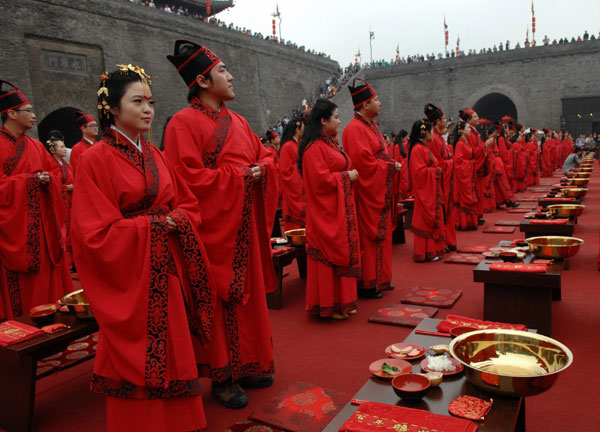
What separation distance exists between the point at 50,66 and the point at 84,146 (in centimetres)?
1228

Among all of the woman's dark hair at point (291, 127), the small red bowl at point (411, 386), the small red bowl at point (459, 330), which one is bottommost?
the small red bowl at point (411, 386)

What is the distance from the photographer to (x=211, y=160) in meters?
2.66

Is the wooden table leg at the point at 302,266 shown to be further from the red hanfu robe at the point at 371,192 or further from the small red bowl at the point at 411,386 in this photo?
the small red bowl at the point at 411,386

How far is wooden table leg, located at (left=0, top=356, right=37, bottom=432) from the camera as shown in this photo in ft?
8.18

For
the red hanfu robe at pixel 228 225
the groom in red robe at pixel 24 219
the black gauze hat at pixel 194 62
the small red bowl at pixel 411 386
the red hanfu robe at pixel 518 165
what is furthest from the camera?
the red hanfu robe at pixel 518 165

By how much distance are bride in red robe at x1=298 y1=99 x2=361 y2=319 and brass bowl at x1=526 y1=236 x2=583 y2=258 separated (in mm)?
1430

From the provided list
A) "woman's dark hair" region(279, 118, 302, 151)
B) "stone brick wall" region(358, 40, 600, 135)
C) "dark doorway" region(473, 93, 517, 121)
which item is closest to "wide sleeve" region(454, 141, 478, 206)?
"woman's dark hair" region(279, 118, 302, 151)

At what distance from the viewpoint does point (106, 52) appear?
17797mm

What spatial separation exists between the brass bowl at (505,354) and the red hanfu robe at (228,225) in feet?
4.04

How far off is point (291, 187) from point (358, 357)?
363cm

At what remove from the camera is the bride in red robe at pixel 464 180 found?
24.7 feet

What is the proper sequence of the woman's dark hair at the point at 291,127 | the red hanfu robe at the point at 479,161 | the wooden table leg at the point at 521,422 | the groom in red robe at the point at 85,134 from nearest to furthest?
1. the wooden table leg at the point at 521,422
2. the groom in red robe at the point at 85,134
3. the woman's dark hair at the point at 291,127
4. the red hanfu robe at the point at 479,161

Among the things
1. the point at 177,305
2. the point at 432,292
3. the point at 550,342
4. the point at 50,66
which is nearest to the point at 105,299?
the point at 177,305

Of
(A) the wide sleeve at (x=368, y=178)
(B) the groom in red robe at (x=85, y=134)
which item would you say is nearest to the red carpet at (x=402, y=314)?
(A) the wide sleeve at (x=368, y=178)
